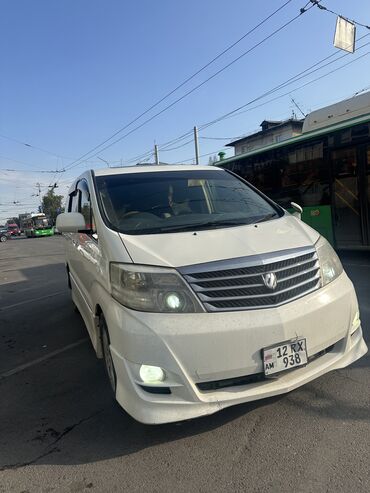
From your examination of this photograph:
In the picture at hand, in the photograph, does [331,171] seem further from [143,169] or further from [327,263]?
[327,263]

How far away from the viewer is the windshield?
3564 millimetres

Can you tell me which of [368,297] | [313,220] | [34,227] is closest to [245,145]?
[34,227]

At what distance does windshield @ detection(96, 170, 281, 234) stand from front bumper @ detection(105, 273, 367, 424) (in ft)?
3.01

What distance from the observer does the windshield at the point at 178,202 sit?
3564 mm

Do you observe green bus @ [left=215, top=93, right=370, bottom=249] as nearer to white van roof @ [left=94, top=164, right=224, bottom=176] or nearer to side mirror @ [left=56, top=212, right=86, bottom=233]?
white van roof @ [left=94, top=164, right=224, bottom=176]

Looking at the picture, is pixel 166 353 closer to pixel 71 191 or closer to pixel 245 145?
pixel 71 191

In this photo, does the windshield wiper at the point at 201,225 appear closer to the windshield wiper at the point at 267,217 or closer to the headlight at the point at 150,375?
the windshield wiper at the point at 267,217

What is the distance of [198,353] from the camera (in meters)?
2.62

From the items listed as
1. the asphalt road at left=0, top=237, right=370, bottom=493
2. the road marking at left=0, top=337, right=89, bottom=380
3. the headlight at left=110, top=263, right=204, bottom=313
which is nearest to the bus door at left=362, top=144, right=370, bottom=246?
the asphalt road at left=0, top=237, right=370, bottom=493

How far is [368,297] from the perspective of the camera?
6098 millimetres

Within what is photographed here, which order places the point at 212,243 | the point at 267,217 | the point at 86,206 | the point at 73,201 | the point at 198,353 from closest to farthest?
the point at 198,353, the point at 212,243, the point at 267,217, the point at 86,206, the point at 73,201

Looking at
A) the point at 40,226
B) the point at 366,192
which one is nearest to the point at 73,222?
the point at 366,192

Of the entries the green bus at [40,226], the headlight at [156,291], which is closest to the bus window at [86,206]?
the headlight at [156,291]

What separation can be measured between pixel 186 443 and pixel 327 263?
5.46 feet
